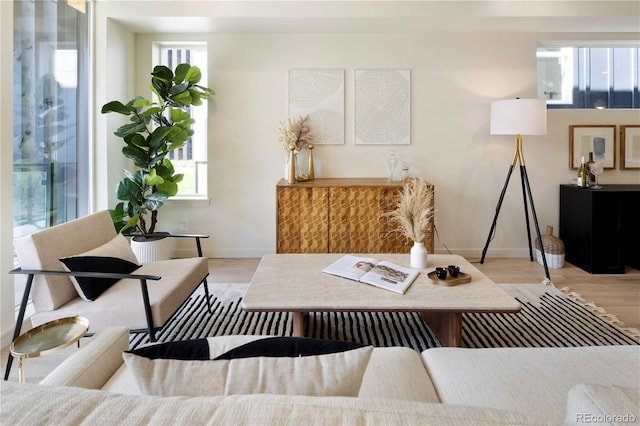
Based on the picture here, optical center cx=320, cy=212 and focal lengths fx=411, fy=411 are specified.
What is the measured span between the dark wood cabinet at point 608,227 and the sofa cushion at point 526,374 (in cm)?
285

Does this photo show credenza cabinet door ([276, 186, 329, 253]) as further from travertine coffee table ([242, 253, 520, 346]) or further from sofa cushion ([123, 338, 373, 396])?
sofa cushion ([123, 338, 373, 396])

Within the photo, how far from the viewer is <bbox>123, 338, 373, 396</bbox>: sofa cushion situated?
29.8 inches

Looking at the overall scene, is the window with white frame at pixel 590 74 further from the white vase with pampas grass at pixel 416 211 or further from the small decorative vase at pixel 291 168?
the white vase with pampas grass at pixel 416 211

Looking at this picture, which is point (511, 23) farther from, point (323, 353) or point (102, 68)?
point (323, 353)

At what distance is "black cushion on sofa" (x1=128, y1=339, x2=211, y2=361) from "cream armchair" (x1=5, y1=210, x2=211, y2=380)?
47.4 inches

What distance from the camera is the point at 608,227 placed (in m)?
3.92

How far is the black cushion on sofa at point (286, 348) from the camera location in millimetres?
829

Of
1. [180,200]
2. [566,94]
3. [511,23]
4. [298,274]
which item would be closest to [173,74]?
[180,200]

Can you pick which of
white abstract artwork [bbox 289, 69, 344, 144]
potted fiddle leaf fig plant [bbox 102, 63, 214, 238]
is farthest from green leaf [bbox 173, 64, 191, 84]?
white abstract artwork [bbox 289, 69, 344, 144]

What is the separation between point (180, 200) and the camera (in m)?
A: 4.51

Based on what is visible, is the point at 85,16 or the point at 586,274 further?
the point at 586,274

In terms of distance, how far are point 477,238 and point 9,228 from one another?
13.7ft

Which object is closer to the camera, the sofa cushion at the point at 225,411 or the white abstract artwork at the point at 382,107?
the sofa cushion at the point at 225,411

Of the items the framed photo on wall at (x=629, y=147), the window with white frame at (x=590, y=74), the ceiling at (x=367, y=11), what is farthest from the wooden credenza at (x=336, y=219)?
the framed photo on wall at (x=629, y=147)
